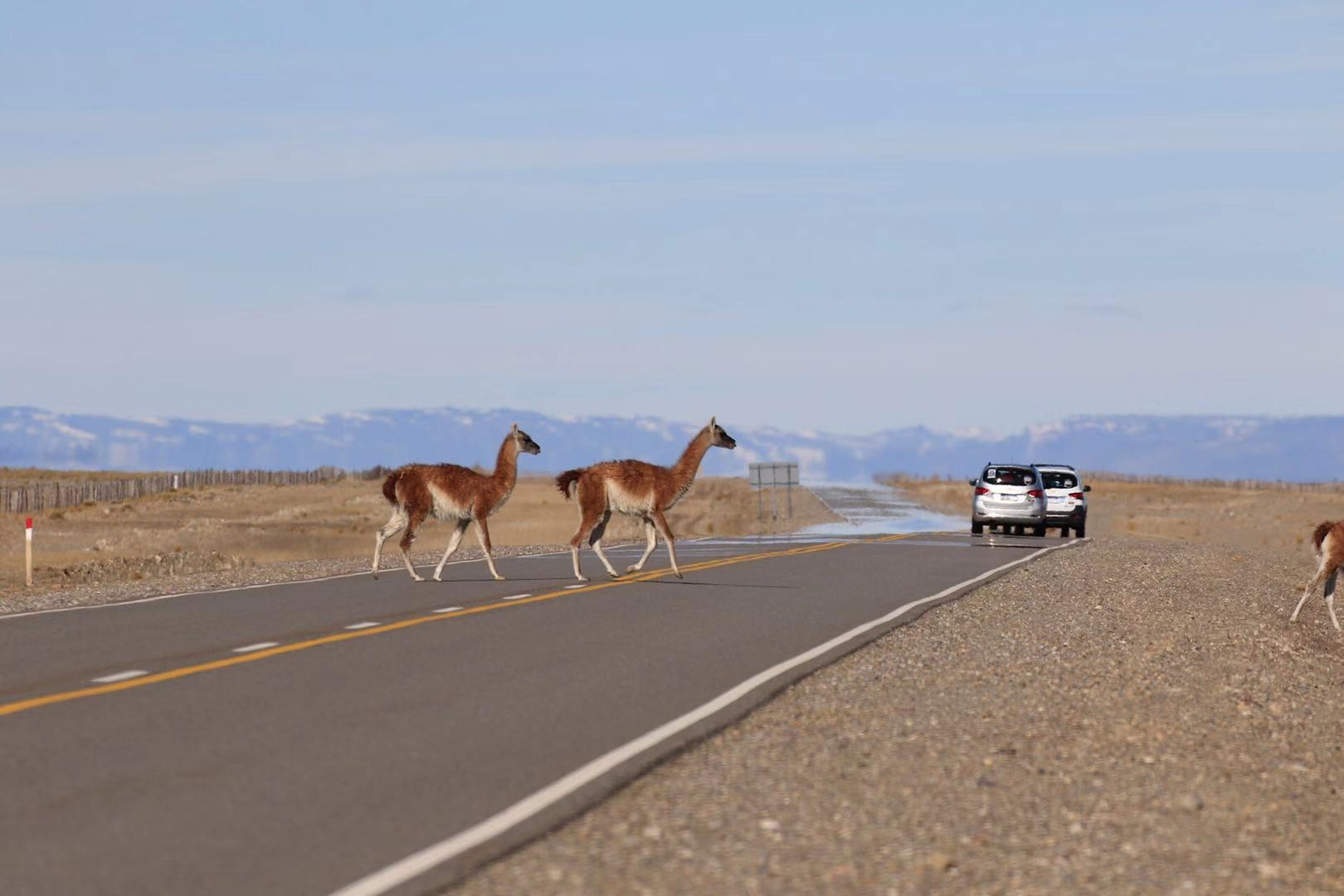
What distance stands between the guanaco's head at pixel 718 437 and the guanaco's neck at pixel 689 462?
0.21 metres

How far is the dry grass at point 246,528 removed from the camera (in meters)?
41.2

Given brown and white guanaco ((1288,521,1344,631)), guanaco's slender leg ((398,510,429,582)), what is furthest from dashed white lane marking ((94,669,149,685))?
brown and white guanaco ((1288,521,1344,631))

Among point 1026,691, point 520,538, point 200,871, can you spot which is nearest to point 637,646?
point 1026,691

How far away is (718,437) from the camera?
25.6 meters

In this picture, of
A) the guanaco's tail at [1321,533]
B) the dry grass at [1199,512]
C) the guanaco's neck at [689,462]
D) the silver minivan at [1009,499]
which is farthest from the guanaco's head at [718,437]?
the dry grass at [1199,512]

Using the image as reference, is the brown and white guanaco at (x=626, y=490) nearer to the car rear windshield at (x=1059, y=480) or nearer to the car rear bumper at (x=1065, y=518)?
the car rear bumper at (x=1065, y=518)

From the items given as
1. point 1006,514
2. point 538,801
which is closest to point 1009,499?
point 1006,514

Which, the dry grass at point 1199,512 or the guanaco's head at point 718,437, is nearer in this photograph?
the guanaco's head at point 718,437

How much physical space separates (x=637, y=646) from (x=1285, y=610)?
40.5ft

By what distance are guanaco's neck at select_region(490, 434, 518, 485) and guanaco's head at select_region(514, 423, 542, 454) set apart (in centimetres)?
8

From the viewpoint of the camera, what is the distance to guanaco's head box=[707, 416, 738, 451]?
25.5 m

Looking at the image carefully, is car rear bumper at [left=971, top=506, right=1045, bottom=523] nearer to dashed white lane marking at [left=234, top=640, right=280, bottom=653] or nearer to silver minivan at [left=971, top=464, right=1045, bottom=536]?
silver minivan at [left=971, top=464, right=1045, bottom=536]

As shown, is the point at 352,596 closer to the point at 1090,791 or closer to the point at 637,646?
the point at 637,646

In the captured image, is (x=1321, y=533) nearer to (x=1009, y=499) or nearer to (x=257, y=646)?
(x=257, y=646)
